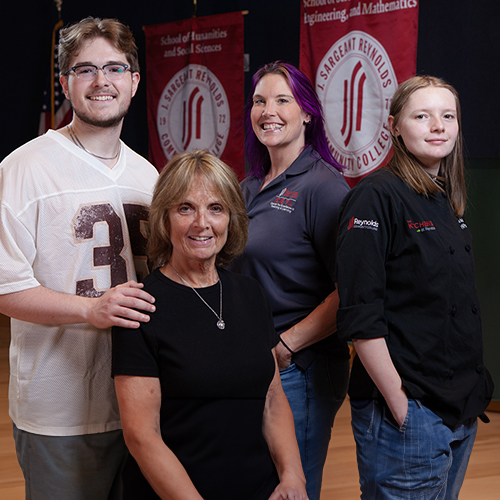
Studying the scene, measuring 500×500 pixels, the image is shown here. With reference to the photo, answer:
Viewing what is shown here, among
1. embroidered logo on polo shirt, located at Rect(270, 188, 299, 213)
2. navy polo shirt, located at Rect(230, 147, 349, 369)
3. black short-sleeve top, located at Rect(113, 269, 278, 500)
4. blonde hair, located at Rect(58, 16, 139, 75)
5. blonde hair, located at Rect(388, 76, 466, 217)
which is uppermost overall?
blonde hair, located at Rect(58, 16, 139, 75)

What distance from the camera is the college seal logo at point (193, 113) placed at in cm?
549

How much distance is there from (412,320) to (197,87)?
4.38 meters

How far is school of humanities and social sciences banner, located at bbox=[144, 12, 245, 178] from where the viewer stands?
5305 mm

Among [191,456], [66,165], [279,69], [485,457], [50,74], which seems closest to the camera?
[191,456]

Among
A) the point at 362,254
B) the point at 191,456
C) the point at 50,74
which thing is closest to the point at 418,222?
the point at 362,254

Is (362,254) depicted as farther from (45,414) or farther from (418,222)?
(45,414)

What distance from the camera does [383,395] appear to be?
1628 mm

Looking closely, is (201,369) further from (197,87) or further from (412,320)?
(197,87)

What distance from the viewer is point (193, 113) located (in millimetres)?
5688

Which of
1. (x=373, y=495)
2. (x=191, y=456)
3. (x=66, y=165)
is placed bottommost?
(x=373, y=495)

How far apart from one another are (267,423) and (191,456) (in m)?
0.24

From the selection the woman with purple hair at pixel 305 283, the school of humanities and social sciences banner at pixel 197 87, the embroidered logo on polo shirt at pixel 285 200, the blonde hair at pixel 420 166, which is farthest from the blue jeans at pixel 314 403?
the school of humanities and social sciences banner at pixel 197 87

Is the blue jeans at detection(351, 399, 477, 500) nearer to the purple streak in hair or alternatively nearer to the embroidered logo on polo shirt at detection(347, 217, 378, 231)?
the embroidered logo on polo shirt at detection(347, 217, 378, 231)

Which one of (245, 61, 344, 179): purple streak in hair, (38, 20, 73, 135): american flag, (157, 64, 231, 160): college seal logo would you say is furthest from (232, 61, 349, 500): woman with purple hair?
(38, 20, 73, 135): american flag
